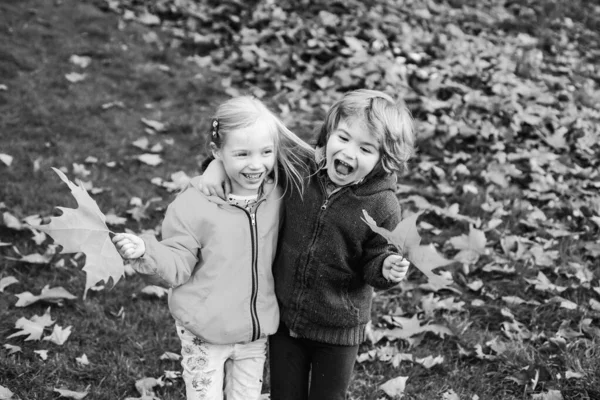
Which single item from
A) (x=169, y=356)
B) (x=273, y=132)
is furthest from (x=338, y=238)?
(x=169, y=356)

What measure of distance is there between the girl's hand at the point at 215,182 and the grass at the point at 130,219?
1.15 m

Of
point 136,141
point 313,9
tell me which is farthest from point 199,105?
point 313,9

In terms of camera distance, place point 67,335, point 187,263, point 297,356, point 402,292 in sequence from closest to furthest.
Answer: point 187,263
point 297,356
point 67,335
point 402,292

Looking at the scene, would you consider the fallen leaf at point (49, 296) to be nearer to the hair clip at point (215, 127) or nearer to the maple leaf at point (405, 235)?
the hair clip at point (215, 127)

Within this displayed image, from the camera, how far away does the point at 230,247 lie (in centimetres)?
213

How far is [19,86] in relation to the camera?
5609 millimetres

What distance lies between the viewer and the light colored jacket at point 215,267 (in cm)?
211

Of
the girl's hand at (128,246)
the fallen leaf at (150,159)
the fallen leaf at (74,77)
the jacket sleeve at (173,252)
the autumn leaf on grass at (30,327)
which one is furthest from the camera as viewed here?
the fallen leaf at (74,77)

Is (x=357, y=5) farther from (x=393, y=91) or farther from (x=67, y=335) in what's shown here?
→ (x=67, y=335)

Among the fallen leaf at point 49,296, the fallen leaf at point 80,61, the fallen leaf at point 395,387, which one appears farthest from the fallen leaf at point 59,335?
the fallen leaf at point 80,61

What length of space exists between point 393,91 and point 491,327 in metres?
2.73

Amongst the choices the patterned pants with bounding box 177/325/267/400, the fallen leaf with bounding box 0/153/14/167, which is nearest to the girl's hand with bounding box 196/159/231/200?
the patterned pants with bounding box 177/325/267/400

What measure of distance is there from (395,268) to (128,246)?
2.85ft

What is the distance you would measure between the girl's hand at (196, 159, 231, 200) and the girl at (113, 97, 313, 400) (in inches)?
0.8
